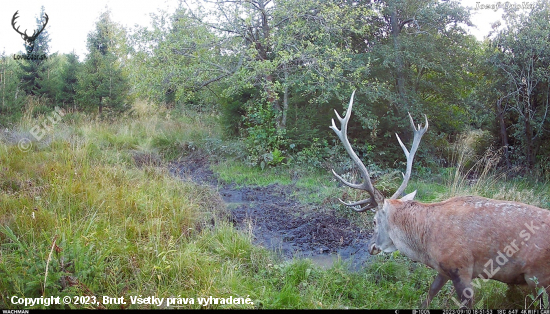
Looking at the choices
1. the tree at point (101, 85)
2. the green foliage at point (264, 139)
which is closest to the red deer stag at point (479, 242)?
the green foliage at point (264, 139)

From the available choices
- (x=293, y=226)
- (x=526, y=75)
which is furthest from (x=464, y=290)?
(x=526, y=75)

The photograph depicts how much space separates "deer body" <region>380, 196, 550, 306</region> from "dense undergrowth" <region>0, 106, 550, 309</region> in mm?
464

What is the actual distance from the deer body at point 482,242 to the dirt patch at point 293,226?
1397 mm

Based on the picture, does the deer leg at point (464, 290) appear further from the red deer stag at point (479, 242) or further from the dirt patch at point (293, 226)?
the dirt patch at point (293, 226)

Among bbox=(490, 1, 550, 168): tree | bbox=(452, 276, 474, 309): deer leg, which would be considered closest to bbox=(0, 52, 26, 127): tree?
bbox=(452, 276, 474, 309): deer leg

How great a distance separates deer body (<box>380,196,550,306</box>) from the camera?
3.12 metres

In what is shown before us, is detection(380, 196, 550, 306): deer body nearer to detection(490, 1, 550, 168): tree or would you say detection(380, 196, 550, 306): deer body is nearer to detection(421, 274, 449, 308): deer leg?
detection(421, 274, 449, 308): deer leg

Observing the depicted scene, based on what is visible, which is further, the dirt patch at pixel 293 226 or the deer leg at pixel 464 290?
the dirt patch at pixel 293 226

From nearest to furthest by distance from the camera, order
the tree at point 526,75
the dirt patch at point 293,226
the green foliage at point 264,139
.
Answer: the dirt patch at point 293,226 → the tree at point 526,75 → the green foliage at point 264,139

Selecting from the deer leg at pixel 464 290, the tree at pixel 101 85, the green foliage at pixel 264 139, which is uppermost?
the tree at pixel 101 85

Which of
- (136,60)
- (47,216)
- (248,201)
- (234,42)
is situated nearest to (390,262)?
(248,201)

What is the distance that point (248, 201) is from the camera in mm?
7312

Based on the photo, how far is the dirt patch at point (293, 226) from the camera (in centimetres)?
511

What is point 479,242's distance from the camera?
3234mm
